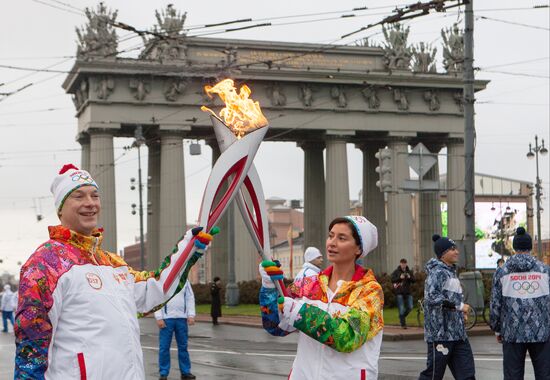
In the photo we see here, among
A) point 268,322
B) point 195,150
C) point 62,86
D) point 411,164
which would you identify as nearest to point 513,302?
point 268,322

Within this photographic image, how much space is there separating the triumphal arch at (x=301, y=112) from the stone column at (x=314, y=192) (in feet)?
0.19

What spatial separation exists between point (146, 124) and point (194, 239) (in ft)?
168

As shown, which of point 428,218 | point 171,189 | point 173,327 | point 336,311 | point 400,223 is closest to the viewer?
point 336,311

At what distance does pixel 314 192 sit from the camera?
65438 millimetres

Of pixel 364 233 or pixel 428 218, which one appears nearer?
pixel 364 233

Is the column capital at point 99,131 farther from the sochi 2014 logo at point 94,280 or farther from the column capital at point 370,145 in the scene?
the sochi 2014 logo at point 94,280

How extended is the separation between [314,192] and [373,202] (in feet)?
11.6

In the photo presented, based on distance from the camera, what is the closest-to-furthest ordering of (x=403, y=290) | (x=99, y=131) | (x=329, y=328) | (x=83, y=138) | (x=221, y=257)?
(x=329, y=328), (x=403, y=290), (x=99, y=131), (x=83, y=138), (x=221, y=257)

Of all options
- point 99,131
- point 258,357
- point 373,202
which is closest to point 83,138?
point 99,131

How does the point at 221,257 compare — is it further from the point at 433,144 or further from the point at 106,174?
the point at 433,144

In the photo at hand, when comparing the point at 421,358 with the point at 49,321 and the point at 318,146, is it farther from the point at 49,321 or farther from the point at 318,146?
the point at 318,146

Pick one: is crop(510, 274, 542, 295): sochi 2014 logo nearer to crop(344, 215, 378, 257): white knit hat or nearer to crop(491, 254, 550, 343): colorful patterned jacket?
crop(491, 254, 550, 343): colorful patterned jacket

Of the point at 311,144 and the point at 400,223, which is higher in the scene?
the point at 311,144

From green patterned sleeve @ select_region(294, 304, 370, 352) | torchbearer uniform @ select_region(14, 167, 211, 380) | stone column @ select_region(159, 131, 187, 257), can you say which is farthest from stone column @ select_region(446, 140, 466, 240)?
torchbearer uniform @ select_region(14, 167, 211, 380)
